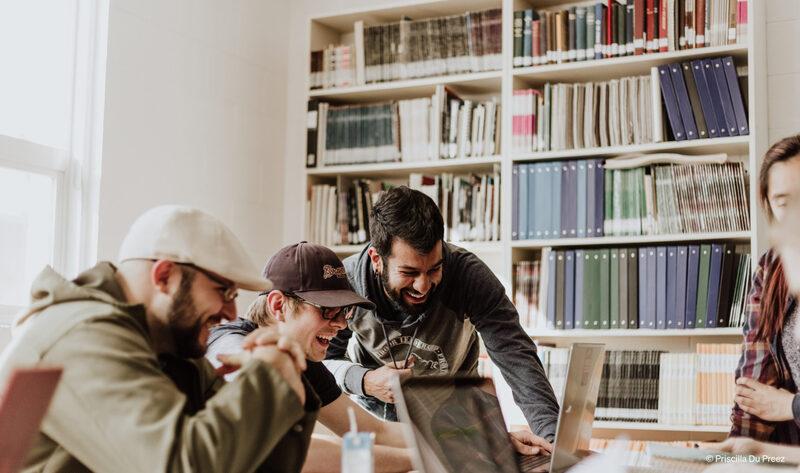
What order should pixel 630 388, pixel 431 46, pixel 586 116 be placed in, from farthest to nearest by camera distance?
1. pixel 431 46
2. pixel 586 116
3. pixel 630 388

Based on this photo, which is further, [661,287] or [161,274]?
[661,287]

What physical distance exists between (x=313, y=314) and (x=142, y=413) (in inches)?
37.7

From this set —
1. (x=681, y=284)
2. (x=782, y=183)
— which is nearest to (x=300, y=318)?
(x=782, y=183)

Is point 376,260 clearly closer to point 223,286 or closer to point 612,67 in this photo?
point 223,286

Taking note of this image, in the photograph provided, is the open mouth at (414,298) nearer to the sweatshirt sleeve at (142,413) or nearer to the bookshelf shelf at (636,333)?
the sweatshirt sleeve at (142,413)

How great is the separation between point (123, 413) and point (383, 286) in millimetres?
1377

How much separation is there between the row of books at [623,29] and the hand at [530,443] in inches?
84.6

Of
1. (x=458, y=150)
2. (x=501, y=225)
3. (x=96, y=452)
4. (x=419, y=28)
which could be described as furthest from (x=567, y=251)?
(x=96, y=452)

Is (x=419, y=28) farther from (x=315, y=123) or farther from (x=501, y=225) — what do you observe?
(x=501, y=225)

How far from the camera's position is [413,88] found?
4.16m

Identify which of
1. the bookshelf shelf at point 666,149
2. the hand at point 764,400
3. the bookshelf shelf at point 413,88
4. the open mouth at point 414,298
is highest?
the bookshelf shelf at point 413,88

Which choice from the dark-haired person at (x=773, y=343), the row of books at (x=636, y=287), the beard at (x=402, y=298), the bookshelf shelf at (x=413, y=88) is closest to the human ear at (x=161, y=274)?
the beard at (x=402, y=298)

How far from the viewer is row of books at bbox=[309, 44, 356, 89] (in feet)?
14.1

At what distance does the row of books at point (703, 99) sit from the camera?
353 cm
